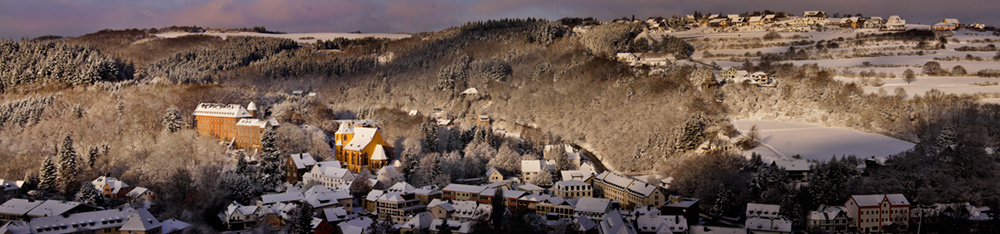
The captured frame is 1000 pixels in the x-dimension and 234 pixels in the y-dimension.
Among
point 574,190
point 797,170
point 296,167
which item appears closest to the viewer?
point 797,170

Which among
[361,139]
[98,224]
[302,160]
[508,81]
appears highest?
[508,81]

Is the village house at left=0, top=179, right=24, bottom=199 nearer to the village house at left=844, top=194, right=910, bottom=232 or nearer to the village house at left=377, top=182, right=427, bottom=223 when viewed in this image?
the village house at left=377, top=182, right=427, bottom=223

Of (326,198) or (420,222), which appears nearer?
(420,222)

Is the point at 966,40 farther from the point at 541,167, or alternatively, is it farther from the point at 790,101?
the point at 541,167

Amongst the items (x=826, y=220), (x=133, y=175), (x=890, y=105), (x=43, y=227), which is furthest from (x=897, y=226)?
(x=133, y=175)

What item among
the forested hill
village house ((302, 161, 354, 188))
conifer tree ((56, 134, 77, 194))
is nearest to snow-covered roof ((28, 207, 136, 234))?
conifer tree ((56, 134, 77, 194))

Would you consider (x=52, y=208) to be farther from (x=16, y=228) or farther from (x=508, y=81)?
(x=508, y=81)

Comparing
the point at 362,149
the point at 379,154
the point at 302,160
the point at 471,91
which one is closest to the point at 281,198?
the point at 302,160
